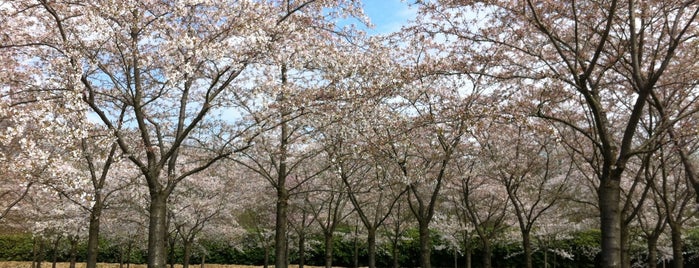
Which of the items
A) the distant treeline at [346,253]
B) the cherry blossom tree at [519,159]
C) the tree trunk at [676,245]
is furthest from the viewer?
the distant treeline at [346,253]

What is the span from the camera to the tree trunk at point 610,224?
306 inches

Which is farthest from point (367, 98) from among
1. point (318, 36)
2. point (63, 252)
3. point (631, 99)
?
point (63, 252)

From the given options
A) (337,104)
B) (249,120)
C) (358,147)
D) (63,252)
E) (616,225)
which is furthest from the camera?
(63,252)

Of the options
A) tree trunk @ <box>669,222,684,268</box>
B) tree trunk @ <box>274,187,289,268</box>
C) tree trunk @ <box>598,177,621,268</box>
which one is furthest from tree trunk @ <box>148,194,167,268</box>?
tree trunk @ <box>669,222,684,268</box>

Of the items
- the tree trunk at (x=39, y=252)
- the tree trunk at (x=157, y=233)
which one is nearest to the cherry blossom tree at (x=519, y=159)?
the tree trunk at (x=157, y=233)

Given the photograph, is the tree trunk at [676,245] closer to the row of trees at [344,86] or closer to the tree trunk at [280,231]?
the row of trees at [344,86]

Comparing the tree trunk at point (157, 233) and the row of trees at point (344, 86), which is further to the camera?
the tree trunk at point (157, 233)

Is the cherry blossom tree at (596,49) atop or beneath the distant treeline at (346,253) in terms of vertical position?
atop

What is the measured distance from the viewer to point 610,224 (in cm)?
795

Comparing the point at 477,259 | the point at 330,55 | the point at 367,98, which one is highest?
the point at 330,55

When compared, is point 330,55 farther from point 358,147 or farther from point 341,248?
point 341,248

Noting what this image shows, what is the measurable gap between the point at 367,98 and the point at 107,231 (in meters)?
22.2

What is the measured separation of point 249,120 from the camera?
15867 millimetres

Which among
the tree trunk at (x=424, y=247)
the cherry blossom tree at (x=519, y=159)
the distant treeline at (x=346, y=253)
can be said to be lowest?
the distant treeline at (x=346, y=253)
